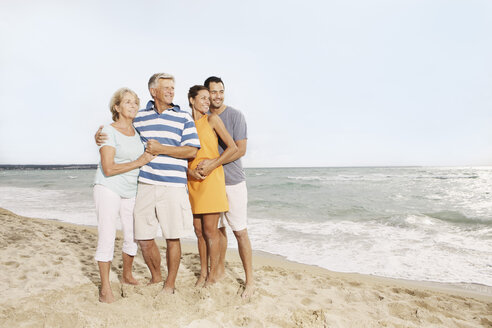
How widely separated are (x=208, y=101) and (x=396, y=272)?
3904 millimetres

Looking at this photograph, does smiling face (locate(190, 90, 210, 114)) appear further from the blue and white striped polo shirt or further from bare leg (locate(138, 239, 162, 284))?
bare leg (locate(138, 239, 162, 284))

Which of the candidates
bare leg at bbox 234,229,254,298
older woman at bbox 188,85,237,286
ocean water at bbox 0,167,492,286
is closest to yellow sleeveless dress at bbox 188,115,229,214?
older woman at bbox 188,85,237,286

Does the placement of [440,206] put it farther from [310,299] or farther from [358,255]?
[310,299]

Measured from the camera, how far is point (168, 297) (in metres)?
2.79

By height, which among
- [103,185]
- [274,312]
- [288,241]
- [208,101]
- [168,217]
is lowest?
[288,241]

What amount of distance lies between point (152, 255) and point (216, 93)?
5.61ft

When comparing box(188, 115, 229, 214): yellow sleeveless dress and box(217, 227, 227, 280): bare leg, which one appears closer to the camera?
box(188, 115, 229, 214): yellow sleeveless dress

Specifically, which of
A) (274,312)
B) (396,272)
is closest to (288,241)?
(396,272)

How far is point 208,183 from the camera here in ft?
9.49

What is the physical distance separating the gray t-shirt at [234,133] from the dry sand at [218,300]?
114 centimetres

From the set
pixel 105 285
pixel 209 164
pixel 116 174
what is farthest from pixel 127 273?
pixel 209 164

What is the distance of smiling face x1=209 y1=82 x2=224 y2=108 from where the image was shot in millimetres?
3012

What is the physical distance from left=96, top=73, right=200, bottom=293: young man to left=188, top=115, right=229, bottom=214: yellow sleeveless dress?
5.7 inches

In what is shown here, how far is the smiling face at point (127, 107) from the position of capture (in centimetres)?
275
